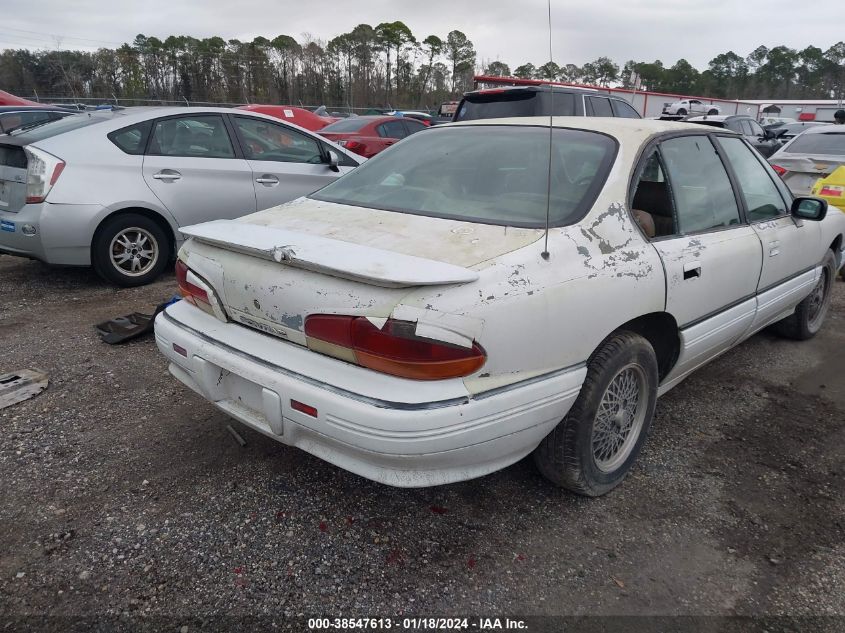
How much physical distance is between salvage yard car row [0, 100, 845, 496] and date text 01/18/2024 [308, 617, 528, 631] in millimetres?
435

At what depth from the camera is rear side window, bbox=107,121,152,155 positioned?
5.31 m

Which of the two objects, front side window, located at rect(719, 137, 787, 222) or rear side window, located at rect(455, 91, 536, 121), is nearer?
front side window, located at rect(719, 137, 787, 222)

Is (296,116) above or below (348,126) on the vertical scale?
above

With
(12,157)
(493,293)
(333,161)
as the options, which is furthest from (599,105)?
(493,293)

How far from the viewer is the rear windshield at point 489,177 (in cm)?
251

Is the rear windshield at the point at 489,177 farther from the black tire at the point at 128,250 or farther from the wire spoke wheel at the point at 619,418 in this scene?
the black tire at the point at 128,250

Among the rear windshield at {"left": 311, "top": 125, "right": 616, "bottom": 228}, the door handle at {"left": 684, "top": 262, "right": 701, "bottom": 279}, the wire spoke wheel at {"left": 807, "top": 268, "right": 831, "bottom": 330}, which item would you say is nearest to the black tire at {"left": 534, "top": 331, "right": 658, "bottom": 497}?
the door handle at {"left": 684, "top": 262, "right": 701, "bottom": 279}

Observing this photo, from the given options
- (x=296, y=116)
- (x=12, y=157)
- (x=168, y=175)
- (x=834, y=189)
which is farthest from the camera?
(x=296, y=116)

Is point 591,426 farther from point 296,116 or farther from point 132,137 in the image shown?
point 296,116

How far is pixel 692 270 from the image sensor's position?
2.76 meters

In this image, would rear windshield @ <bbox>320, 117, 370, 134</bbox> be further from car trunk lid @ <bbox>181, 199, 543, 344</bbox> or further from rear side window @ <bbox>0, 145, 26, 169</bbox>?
car trunk lid @ <bbox>181, 199, 543, 344</bbox>

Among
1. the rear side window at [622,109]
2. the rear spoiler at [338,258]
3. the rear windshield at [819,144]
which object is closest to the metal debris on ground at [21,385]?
the rear spoiler at [338,258]

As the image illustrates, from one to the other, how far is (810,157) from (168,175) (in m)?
7.22

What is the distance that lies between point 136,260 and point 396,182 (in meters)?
3.39
